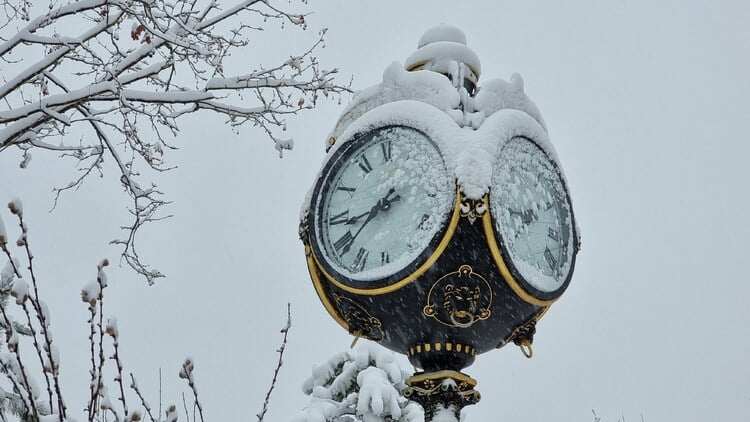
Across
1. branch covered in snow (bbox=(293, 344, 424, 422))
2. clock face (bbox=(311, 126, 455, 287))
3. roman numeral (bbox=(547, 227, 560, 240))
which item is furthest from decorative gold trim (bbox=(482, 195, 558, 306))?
branch covered in snow (bbox=(293, 344, 424, 422))

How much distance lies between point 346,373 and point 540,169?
598 cm

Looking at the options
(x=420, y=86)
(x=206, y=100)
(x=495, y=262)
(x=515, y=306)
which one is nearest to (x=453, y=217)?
(x=495, y=262)

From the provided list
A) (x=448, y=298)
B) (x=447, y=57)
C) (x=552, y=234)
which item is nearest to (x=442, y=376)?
(x=448, y=298)

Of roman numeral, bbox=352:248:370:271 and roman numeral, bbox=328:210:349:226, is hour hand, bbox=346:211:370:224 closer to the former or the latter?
roman numeral, bbox=328:210:349:226

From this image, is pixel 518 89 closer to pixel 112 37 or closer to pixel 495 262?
pixel 495 262

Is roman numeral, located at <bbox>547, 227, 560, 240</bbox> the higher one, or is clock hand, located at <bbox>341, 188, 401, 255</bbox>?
clock hand, located at <bbox>341, 188, 401, 255</bbox>

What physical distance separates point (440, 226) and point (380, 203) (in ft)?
1.06

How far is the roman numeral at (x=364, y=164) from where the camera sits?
321cm

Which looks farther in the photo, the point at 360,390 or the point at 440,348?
the point at 360,390

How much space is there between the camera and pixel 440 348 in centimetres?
296

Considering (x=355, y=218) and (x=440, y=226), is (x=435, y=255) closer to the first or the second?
(x=440, y=226)

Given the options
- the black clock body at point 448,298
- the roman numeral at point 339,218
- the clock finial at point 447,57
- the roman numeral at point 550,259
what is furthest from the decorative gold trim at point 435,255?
the clock finial at point 447,57

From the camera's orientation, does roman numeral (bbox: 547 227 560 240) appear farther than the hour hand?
Yes

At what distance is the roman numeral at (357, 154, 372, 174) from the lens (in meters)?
3.21
